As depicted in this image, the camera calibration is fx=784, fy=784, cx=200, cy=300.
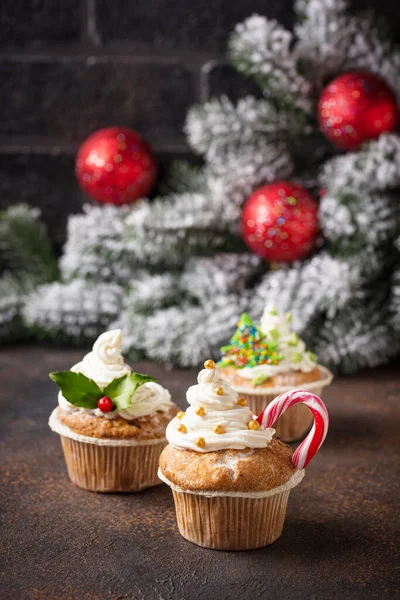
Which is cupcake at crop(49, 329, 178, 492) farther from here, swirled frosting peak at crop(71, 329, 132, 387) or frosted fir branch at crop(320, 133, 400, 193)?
frosted fir branch at crop(320, 133, 400, 193)

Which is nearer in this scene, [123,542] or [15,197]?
[123,542]

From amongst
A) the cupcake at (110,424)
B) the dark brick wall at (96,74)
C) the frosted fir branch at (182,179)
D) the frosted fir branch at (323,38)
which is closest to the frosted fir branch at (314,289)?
the frosted fir branch at (182,179)

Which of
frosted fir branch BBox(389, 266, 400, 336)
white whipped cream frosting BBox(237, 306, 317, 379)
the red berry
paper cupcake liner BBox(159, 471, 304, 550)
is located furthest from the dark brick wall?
paper cupcake liner BBox(159, 471, 304, 550)

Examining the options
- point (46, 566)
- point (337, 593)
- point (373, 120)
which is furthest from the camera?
point (373, 120)

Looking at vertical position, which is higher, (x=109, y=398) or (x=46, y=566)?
(x=109, y=398)

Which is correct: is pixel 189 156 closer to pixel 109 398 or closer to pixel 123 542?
pixel 109 398

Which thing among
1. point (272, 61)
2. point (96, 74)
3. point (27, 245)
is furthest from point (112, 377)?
point (96, 74)

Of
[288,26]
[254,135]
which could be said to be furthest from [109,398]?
[288,26]

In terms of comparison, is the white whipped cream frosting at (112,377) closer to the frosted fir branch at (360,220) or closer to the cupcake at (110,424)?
the cupcake at (110,424)
